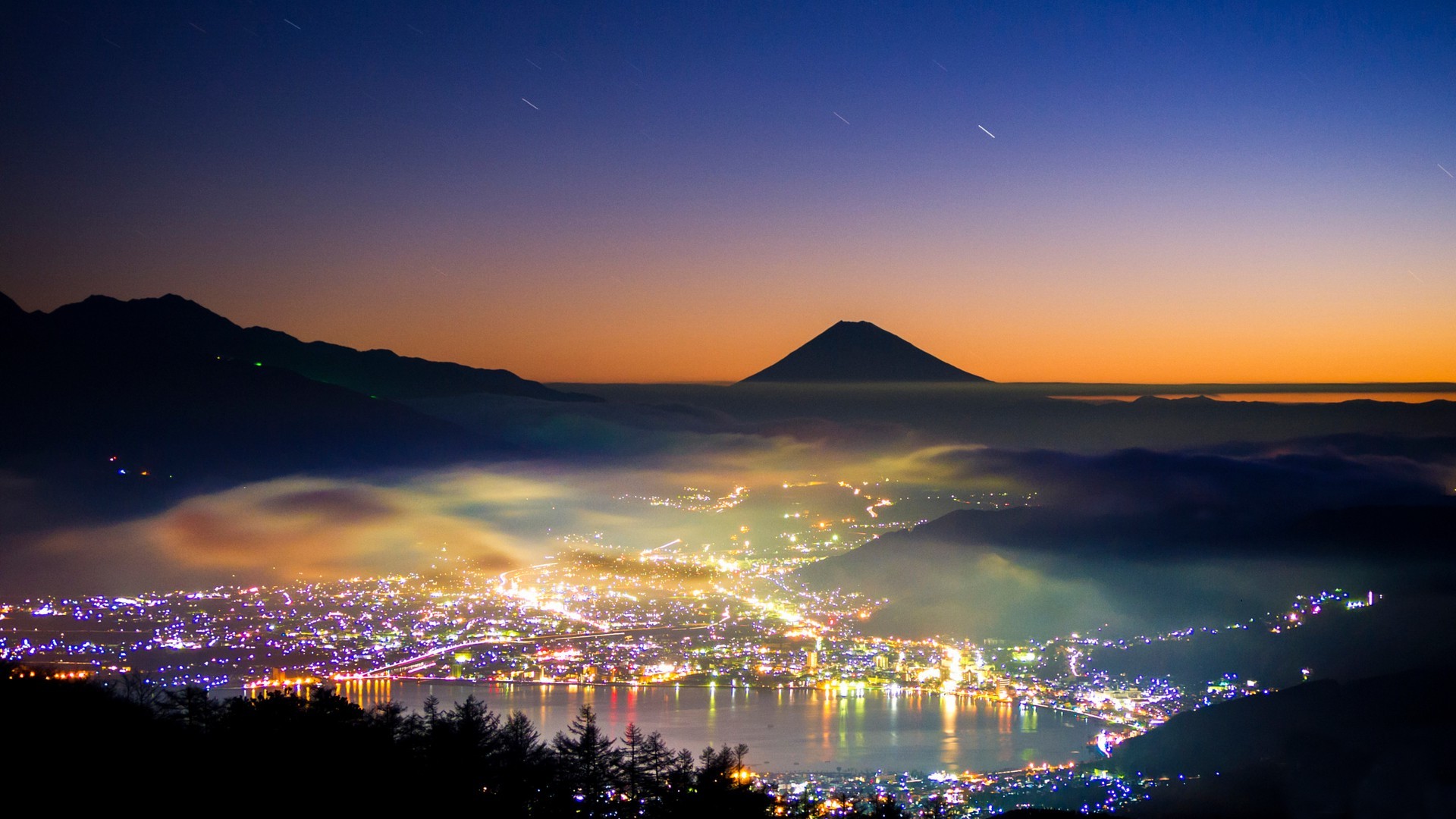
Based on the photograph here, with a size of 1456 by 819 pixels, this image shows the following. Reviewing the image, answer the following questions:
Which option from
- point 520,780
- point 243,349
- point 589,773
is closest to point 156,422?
point 243,349

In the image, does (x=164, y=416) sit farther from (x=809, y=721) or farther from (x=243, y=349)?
(x=809, y=721)

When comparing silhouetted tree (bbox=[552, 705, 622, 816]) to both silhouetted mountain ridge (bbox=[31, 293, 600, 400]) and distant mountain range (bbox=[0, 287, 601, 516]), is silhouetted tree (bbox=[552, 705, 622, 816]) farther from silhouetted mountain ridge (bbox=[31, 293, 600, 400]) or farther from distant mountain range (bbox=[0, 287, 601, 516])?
silhouetted mountain ridge (bbox=[31, 293, 600, 400])

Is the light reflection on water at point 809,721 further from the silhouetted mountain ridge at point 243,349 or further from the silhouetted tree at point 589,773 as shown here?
the silhouetted mountain ridge at point 243,349

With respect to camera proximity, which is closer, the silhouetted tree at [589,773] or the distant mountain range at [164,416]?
the silhouetted tree at [589,773]

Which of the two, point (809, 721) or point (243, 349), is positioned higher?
point (243, 349)

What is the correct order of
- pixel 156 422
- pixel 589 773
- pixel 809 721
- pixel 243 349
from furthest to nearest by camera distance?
1. pixel 243 349
2. pixel 156 422
3. pixel 809 721
4. pixel 589 773

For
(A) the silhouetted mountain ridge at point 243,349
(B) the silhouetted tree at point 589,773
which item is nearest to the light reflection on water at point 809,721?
(B) the silhouetted tree at point 589,773

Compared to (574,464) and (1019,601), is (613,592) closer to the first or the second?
(1019,601)
